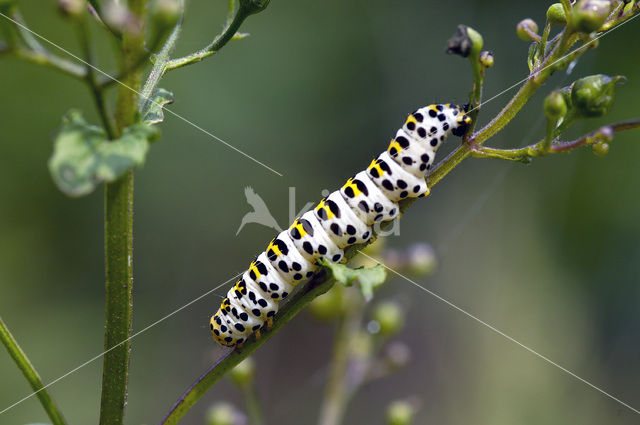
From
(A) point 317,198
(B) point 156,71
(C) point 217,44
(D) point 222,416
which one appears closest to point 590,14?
(C) point 217,44

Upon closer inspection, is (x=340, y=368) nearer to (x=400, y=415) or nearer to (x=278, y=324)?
(x=400, y=415)

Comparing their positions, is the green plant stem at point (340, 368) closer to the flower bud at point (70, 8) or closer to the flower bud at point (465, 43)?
the flower bud at point (465, 43)

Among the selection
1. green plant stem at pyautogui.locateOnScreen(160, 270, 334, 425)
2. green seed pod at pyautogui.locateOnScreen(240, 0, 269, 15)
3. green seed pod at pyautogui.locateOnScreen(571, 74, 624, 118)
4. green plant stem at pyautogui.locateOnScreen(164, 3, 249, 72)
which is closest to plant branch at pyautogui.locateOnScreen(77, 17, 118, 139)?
green plant stem at pyautogui.locateOnScreen(164, 3, 249, 72)

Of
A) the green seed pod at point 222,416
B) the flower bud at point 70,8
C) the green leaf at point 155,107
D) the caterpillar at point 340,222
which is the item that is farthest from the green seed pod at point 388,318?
the flower bud at point 70,8

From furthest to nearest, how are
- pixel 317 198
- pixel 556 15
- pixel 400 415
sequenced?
pixel 317 198 → pixel 400 415 → pixel 556 15

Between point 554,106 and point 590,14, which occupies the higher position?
point 590,14

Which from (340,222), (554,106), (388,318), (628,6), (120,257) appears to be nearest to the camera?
(120,257)

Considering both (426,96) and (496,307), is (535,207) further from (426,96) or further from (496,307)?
(426,96)

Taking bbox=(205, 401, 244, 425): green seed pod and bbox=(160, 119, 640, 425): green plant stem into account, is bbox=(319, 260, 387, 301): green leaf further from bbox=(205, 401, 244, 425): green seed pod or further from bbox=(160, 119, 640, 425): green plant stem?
bbox=(205, 401, 244, 425): green seed pod

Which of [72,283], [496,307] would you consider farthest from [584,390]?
[72,283]
